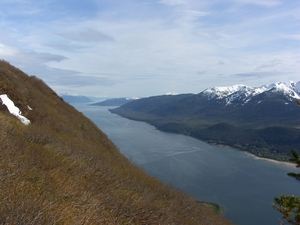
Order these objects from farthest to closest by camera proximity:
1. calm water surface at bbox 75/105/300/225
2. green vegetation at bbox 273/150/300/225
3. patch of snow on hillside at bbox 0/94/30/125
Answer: calm water surface at bbox 75/105/300/225
patch of snow on hillside at bbox 0/94/30/125
green vegetation at bbox 273/150/300/225

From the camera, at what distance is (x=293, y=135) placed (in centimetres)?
11338

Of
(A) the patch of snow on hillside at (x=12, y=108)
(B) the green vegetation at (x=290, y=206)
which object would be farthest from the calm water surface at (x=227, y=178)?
(B) the green vegetation at (x=290, y=206)

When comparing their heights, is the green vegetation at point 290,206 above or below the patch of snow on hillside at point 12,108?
below

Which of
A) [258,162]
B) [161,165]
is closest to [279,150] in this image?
[258,162]

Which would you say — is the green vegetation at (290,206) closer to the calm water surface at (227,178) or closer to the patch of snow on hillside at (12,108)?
the patch of snow on hillside at (12,108)

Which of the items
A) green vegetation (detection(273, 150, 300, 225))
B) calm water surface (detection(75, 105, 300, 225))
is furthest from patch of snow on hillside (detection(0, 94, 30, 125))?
calm water surface (detection(75, 105, 300, 225))

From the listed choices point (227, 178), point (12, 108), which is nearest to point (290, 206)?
point (12, 108)

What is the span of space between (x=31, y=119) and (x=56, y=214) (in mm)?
12899

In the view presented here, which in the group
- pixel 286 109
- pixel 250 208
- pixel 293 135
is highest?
pixel 286 109

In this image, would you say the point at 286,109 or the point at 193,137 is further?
the point at 286,109

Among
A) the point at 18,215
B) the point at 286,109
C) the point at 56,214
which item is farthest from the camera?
the point at 286,109

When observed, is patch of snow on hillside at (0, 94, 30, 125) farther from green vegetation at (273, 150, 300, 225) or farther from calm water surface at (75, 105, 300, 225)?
calm water surface at (75, 105, 300, 225)

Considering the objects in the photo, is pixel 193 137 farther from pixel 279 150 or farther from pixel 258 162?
pixel 258 162

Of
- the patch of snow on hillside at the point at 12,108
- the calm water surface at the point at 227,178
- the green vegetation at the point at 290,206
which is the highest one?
the patch of snow on hillside at the point at 12,108
